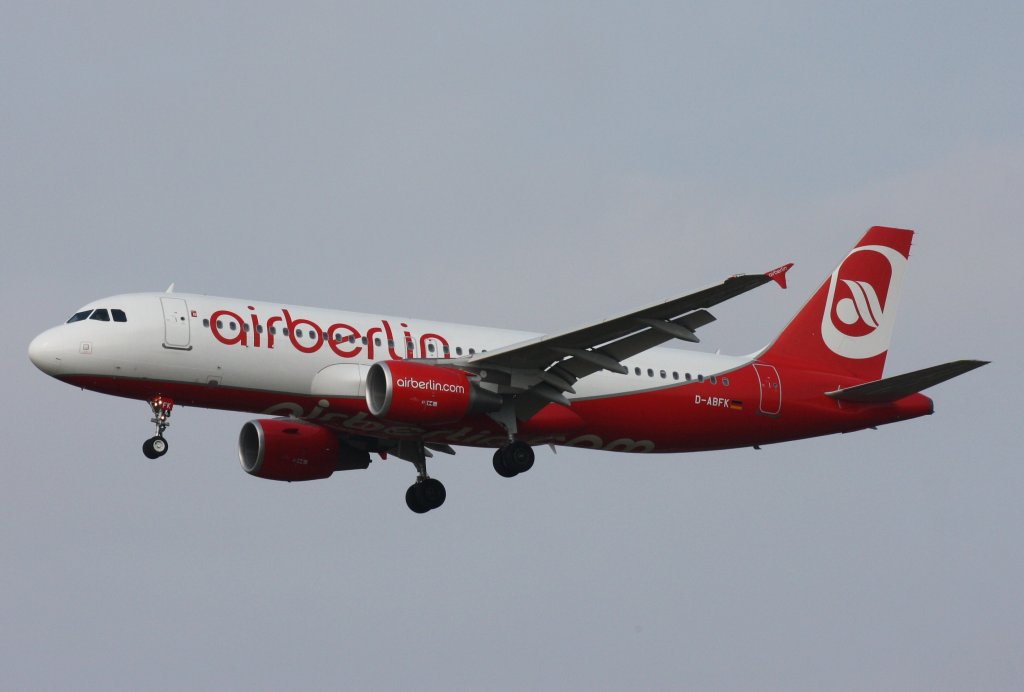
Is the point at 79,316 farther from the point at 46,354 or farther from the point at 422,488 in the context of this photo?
the point at 422,488

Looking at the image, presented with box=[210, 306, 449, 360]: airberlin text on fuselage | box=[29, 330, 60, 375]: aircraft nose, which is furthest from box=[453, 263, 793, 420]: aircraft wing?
box=[29, 330, 60, 375]: aircraft nose

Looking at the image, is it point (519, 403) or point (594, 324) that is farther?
point (519, 403)

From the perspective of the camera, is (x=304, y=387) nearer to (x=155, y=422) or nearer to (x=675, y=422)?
(x=155, y=422)

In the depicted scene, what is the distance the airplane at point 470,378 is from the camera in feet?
128

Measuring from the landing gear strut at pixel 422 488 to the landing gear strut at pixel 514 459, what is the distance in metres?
3.81

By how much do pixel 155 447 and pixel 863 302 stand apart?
2003 centimetres

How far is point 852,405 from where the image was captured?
45375 mm

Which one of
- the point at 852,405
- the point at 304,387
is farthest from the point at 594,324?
the point at 852,405

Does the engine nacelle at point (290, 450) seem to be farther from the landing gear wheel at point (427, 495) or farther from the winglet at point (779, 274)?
the winglet at point (779, 274)

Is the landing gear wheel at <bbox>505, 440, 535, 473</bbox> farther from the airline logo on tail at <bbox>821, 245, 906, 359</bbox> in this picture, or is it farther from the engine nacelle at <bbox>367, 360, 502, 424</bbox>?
the airline logo on tail at <bbox>821, 245, 906, 359</bbox>

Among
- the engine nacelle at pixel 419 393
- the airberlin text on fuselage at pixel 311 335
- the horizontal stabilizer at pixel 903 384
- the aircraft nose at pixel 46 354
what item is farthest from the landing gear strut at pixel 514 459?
the aircraft nose at pixel 46 354

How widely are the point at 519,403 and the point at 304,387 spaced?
5.28 meters

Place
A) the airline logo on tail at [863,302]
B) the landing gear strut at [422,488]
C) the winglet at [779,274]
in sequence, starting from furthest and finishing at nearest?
the airline logo on tail at [863,302] < the landing gear strut at [422,488] < the winglet at [779,274]

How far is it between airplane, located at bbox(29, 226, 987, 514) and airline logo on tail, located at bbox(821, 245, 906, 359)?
6 centimetres
